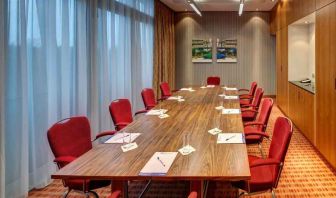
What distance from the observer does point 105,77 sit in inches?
239

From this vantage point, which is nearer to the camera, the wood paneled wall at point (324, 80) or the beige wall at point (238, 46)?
the wood paneled wall at point (324, 80)

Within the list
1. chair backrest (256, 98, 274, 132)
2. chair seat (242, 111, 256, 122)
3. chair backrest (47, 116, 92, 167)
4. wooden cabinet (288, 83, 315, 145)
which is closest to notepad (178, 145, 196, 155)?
chair backrest (47, 116, 92, 167)

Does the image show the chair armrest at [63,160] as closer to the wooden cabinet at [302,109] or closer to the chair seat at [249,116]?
the chair seat at [249,116]

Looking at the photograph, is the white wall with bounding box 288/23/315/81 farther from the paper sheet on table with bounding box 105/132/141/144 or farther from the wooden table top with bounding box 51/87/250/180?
the paper sheet on table with bounding box 105/132/141/144

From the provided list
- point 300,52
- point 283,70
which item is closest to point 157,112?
point 300,52

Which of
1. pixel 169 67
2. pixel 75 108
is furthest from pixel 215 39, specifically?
pixel 75 108

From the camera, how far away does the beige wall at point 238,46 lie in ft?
40.3

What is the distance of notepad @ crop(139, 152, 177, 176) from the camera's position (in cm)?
223

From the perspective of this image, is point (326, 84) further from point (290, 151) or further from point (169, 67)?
point (169, 67)

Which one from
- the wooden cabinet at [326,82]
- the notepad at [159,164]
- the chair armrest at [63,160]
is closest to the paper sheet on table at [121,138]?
the chair armrest at [63,160]

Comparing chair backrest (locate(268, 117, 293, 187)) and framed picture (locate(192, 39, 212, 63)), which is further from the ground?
framed picture (locate(192, 39, 212, 63))

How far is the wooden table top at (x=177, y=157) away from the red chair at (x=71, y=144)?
0.89ft

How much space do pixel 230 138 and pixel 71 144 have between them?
138cm

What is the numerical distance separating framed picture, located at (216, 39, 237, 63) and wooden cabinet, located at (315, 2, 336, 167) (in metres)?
6.99
